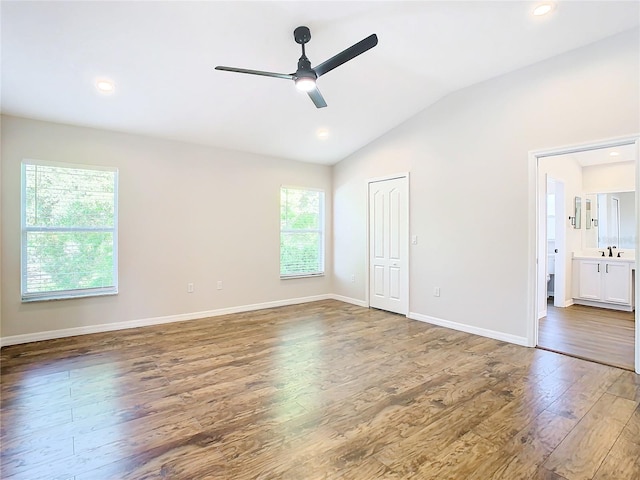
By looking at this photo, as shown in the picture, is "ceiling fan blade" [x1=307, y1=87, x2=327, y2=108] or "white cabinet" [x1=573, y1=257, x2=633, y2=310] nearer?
"ceiling fan blade" [x1=307, y1=87, x2=327, y2=108]

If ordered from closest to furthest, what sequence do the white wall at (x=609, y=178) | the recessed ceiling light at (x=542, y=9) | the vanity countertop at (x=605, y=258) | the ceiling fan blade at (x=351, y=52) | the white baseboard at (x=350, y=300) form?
the ceiling fan blade at (x=351, y=52) < the recessed ceiling light at (x=542, y=9) < the vanity countertop at (x=605, y=258) < the white wall at (x=609, y=178) < the white baseboard at (x=350, y=300)

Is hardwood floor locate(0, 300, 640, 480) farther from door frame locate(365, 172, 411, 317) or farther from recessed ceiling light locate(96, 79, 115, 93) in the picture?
recessed ceiling light locate(96, 79, 115, 93)

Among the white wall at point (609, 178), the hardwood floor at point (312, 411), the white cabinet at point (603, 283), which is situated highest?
→ the white wall at point (609, 178)

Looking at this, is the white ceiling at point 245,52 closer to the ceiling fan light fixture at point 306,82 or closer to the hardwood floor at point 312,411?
the ceiling fan light fixture at point 306,82

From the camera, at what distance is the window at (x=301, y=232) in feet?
20.0

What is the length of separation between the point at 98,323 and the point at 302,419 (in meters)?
3.43

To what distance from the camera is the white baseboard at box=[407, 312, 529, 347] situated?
3955 mm

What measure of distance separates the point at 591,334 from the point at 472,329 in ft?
4.79

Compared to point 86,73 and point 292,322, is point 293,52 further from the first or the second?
point 292,322

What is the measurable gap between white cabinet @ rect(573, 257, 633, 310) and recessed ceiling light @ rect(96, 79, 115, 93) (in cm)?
743

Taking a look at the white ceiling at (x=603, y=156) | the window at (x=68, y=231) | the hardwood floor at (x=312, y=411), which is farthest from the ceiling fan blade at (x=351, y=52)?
the white ceiling at (x=603, y=156)

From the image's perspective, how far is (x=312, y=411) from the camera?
2467mm

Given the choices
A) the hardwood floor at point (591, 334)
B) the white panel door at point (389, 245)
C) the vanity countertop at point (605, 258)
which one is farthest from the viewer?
the vanity countertop at point (605, 258)

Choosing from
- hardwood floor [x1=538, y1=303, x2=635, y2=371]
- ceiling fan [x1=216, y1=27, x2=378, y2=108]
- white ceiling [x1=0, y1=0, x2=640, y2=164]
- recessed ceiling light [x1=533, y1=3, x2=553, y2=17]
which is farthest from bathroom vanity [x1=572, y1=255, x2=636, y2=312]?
ceiling fan [x1=216, y1=27, x2=378, y2=108]
